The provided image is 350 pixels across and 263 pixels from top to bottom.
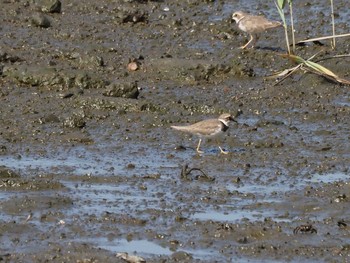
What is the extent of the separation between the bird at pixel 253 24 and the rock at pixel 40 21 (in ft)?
9.23

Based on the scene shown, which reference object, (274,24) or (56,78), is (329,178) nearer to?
(56,78)

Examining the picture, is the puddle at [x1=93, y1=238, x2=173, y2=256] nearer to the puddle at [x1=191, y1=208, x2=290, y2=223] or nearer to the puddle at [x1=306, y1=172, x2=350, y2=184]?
the puddle at [x1=191, y1=208, x2=290, y2=223]

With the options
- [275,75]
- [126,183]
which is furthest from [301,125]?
[126,183]

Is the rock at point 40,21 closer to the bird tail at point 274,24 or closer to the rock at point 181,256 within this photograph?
the bird tail at point 274,24

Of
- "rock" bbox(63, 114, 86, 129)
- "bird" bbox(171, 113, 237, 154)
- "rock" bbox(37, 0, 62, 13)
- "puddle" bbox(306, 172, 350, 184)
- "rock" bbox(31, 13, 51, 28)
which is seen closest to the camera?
"puddle" bbox(306, 172, 350, 184)

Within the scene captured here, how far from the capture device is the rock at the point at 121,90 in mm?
13312

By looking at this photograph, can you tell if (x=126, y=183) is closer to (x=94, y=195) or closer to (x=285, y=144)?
(x=94, y=195)

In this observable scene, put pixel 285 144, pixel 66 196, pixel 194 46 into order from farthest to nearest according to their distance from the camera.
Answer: pixel 194 46 → pixel 285 144 → pixel 66 196

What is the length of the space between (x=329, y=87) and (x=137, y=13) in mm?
4117

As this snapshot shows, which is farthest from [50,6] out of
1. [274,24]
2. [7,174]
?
[7,174]

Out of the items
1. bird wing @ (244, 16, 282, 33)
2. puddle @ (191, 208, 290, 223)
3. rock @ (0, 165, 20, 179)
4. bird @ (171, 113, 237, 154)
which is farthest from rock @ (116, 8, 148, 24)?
puddle @ (191, 208, 290, 223)

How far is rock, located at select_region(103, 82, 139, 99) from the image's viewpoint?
13.3 meters

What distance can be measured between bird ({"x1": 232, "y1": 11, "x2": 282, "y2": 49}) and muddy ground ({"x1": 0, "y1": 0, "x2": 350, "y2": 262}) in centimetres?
30

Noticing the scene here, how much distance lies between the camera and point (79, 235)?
9.01 metres
